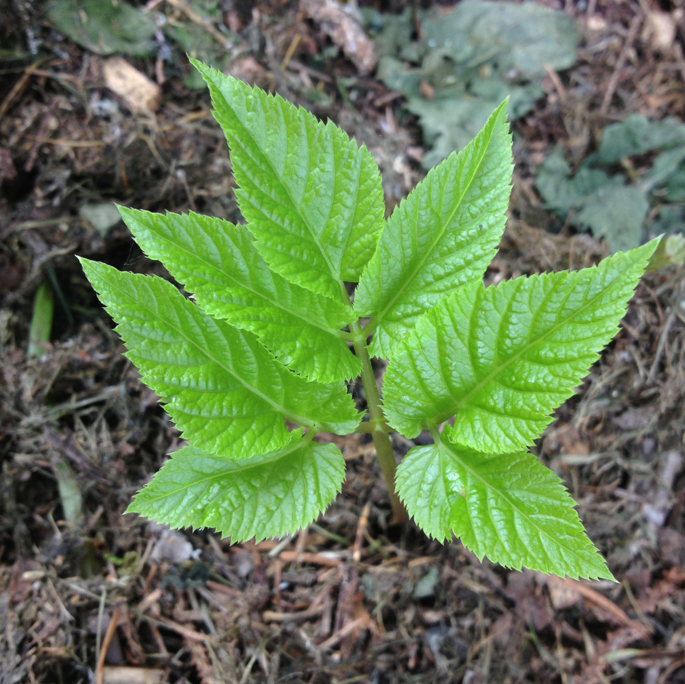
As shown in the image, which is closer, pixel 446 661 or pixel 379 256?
pixel 379 256

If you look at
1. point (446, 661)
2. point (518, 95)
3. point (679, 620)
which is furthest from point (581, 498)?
point (518, 95)

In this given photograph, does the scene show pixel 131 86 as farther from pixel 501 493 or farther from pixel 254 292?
pixel 501 493

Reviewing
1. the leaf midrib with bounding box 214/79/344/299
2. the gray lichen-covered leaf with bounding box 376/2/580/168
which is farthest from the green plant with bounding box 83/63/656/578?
the gray lichen-covered leaf with bounding box 376/2/580/168

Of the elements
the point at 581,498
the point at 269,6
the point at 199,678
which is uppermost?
the point at 269,6

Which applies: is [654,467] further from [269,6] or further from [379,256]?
[269,6]

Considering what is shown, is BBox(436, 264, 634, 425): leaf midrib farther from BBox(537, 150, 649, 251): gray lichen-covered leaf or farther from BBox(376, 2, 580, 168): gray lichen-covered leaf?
BBox(376, 2, 580, 168): gray lichen-covered leaf

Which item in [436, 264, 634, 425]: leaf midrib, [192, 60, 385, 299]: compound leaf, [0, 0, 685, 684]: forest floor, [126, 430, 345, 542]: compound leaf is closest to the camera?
[436, 264, 634, 425]: leaf midrib

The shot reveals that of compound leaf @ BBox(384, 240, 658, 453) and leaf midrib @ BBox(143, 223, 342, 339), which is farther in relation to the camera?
leaf midrib @ BBox(143, 223, 342, 339)
